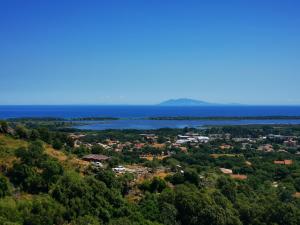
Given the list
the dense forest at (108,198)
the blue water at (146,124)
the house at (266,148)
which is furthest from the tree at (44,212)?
the blue water at (146,124)

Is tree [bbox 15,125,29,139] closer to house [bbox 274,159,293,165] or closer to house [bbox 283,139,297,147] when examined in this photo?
house [bbox 274,159,293,165]

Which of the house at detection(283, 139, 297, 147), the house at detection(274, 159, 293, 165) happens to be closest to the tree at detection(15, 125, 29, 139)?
the house at detection(274, 159, 293, 165)

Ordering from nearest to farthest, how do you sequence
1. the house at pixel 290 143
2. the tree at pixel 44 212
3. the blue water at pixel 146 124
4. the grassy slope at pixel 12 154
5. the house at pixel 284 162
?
the tree at pixel 44 212 → the grassy slope at pixel 12 154 → the house at pixel 284 162 → the house at pixel 290 143 → the blue water at pixel 146 124

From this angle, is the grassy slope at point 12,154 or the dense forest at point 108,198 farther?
the grassy slope at point 12,154

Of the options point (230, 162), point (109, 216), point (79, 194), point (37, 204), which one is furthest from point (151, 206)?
point (230, 162)

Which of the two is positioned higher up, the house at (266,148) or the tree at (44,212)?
the tree at (44,212)

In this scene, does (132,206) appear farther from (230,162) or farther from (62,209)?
(230,162)

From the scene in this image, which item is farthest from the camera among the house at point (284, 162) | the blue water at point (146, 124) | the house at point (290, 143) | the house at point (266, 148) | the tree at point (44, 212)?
the blue water at point (146, 124)

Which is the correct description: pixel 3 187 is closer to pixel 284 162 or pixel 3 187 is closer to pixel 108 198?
pixel 108 198

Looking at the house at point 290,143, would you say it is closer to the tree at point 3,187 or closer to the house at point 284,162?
the house at point 284,162

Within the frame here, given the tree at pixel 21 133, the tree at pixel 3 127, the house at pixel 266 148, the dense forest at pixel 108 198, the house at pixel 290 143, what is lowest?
the house at pixel 266 148

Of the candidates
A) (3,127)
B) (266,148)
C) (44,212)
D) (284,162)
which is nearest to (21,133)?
(3,127)

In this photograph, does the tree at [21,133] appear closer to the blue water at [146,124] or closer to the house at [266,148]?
the house at [266,148]
